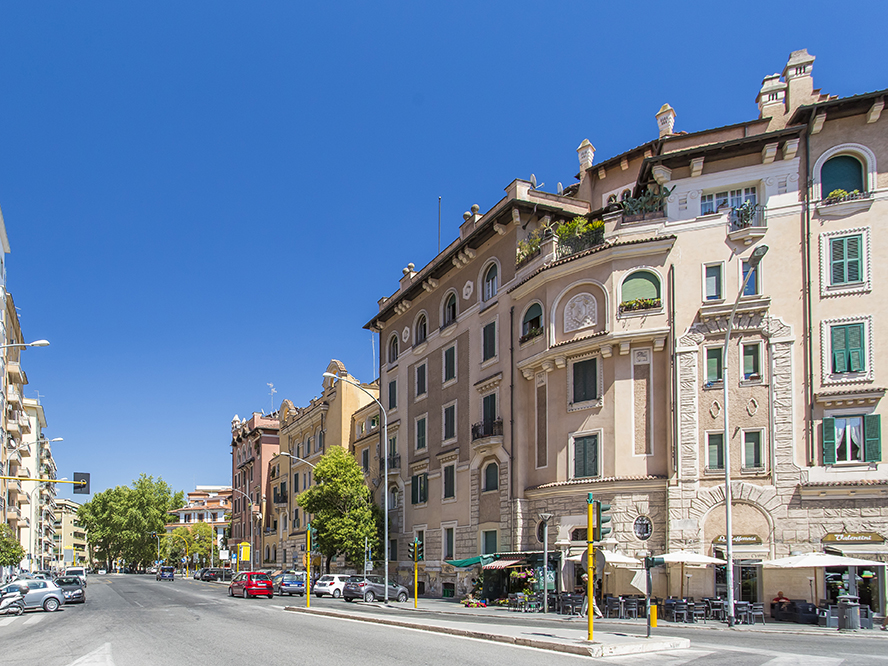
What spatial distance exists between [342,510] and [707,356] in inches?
1050

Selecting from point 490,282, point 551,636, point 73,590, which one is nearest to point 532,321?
point 490,282

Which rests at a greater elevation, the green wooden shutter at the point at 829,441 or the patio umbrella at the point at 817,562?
the green wooden shutter at the point at 829,441

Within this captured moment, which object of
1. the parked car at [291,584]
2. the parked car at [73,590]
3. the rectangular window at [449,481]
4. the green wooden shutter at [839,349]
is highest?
the green wooden shutter at [839,349]

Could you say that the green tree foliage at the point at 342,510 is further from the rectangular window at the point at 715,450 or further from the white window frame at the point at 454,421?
the rectangular window at the point at 715,450

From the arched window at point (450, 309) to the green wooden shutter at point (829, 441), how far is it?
21.8 meters

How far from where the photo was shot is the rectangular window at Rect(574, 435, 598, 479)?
3419cm

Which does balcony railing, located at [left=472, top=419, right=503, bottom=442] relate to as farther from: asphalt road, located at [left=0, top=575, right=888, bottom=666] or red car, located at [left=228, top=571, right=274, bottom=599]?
red car, located at [left=228, top=571, right=274, bottom=599]

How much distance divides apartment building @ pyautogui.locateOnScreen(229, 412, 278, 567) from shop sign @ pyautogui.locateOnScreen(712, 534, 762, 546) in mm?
62044

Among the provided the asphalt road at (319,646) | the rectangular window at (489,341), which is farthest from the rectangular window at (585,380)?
the asphalt road at (319,646)

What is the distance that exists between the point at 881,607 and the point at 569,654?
16.5 meters

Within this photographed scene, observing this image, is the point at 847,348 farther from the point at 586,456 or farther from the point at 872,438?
the point at 586,456

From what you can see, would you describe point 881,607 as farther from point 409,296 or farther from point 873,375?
point 409,296

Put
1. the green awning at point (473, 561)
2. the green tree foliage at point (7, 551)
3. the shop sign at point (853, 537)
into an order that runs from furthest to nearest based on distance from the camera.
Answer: the green tree foliage at point (7, 551) → the green awning at point (473, 561) → the shop sign at point (853, 537)

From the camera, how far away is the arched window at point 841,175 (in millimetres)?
31359
